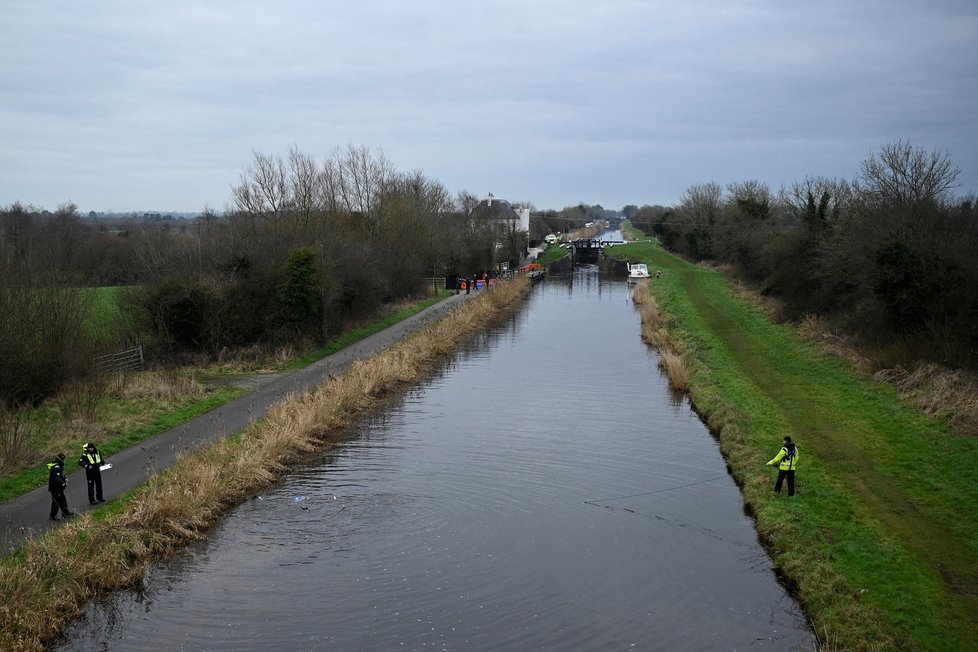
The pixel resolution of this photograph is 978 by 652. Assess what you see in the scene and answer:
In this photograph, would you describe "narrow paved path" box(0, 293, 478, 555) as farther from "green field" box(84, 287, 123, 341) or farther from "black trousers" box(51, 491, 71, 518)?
"green field" box(84, 287, 123, 341)

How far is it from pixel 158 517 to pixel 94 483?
1.45 m

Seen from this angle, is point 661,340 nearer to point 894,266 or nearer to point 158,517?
point 894,266

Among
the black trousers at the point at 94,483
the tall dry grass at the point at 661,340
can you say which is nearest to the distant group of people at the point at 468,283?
the tall dry grass at the point at 661,340

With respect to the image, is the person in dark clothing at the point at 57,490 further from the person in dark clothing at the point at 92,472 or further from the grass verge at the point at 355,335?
the grass verge at the point at 355,335

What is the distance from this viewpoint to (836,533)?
46.2ft

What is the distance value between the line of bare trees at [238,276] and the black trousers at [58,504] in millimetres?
8432

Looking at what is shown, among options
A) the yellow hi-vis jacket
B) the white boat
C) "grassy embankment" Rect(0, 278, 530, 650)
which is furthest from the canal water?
the white boat

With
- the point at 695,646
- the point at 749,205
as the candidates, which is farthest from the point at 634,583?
the point at 749,205

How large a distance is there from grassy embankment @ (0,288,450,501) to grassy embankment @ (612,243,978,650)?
13435mm

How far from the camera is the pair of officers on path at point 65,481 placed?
14.0 meters

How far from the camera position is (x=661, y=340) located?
3766cm

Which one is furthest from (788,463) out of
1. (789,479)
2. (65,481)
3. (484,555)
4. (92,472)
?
(65,481)

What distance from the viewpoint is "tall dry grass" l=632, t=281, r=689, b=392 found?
94.0 ft

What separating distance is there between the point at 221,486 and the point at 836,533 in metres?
11.2
